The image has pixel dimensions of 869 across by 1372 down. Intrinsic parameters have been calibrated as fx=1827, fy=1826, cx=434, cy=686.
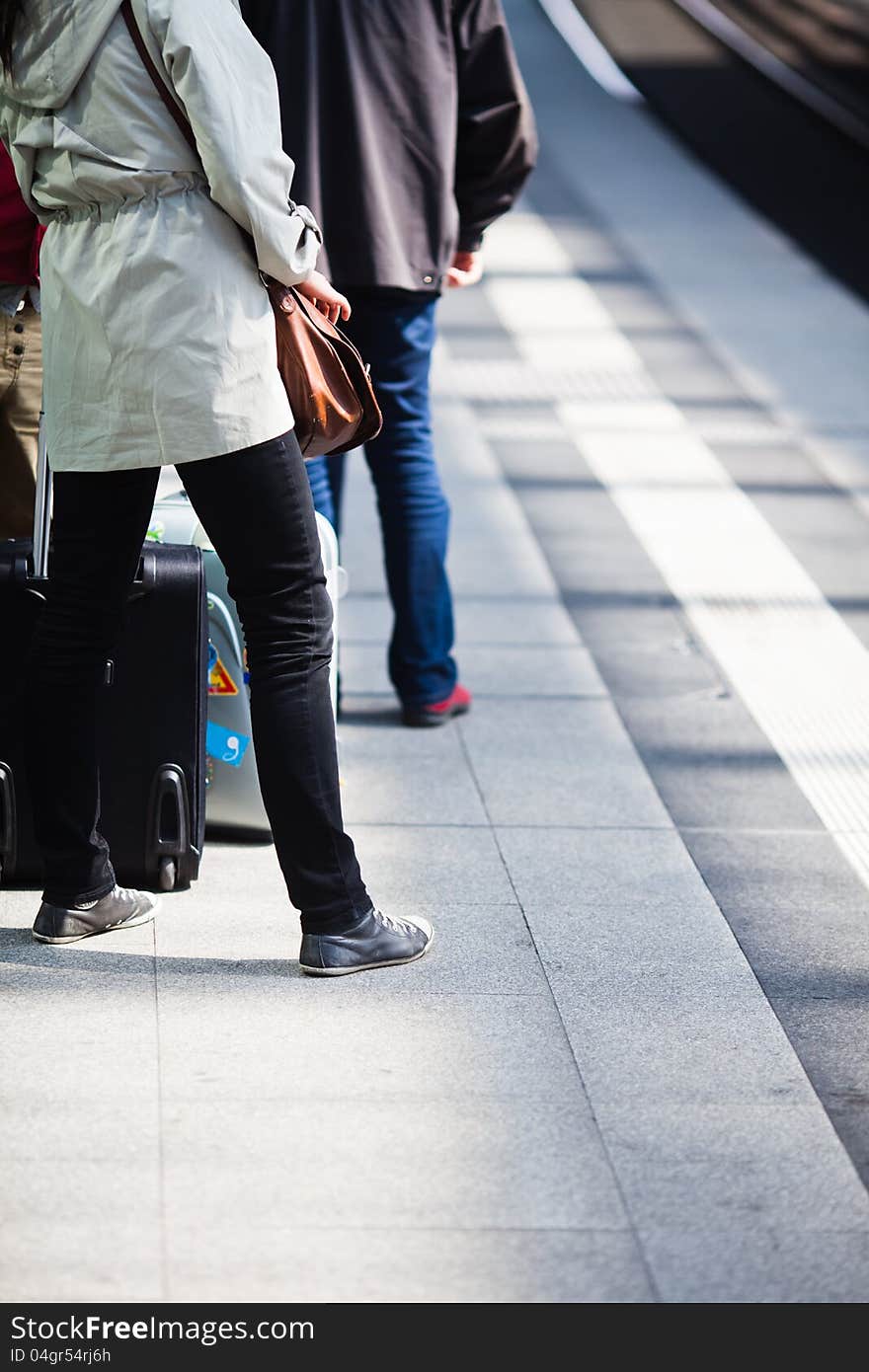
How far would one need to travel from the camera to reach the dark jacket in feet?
11.1

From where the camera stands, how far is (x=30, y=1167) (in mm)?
2137

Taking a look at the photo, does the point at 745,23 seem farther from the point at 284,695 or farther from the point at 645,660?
the point at 284,695

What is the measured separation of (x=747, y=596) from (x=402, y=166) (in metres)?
1.83

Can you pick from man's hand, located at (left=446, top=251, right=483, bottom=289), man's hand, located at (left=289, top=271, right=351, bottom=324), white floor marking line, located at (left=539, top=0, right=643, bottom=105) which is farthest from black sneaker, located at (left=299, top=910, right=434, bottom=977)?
white floor marking line, located at (left=539, top=0, right=643, bottom=105)

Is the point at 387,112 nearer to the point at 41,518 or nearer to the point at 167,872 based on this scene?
the point at 41,518

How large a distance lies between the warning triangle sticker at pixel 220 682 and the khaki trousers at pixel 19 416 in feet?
1.30

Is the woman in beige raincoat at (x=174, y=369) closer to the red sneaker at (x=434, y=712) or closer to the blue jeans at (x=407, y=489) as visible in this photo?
the blue jeans at (x=407, y=489)

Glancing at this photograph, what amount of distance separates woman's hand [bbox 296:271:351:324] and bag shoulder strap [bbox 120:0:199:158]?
0.27m

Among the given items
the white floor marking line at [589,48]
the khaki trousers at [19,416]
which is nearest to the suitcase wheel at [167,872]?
A: the khaki trousers at [19,416]

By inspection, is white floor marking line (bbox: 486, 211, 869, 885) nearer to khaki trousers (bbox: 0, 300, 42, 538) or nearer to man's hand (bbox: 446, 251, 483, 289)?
man's hand (bbox: 446, 251, 483, 289)

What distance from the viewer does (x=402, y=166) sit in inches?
138

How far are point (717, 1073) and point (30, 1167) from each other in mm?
905

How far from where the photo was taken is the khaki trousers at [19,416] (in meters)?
3.00

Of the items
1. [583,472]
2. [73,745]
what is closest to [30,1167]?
[73,745]
